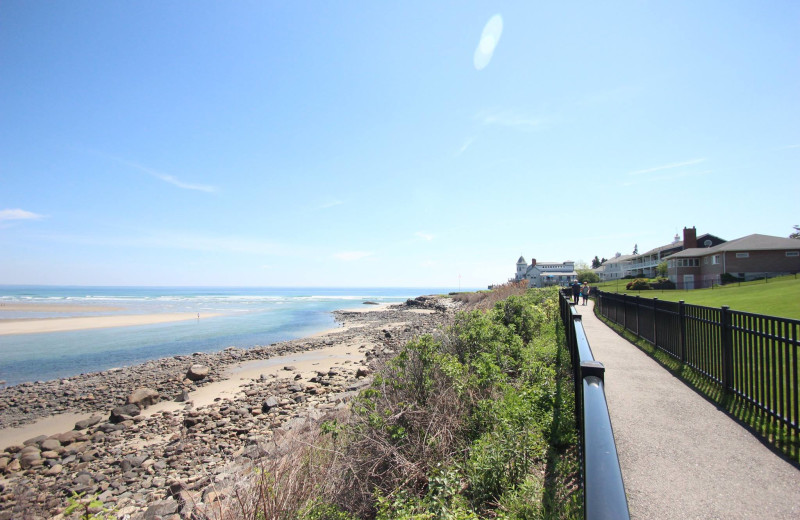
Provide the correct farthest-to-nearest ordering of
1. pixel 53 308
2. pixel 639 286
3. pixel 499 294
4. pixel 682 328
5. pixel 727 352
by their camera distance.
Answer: pixel 53 308 → pixel 639 286 → pixel 499 294 → pixel 682 328 → pixel 727 352

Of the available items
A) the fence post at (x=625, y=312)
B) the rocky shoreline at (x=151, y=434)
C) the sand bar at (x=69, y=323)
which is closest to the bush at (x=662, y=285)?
the fence post at (x=625, y=312)

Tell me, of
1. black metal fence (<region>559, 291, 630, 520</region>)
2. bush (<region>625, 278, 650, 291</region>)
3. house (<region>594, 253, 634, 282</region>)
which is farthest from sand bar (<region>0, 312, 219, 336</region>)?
house (<region>594, 253, 634, 282</region>)

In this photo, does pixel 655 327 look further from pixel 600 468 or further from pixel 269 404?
pixel 269 404

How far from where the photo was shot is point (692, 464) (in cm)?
392

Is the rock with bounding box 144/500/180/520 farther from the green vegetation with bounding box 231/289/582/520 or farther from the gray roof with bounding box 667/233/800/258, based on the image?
the gray roof with bounding box 667/233/800/258

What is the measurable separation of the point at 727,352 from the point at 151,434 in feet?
39.5

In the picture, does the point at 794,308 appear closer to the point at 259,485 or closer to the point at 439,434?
the point at 439,434

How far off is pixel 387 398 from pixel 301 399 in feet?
24.2

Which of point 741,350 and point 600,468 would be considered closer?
point 600,468

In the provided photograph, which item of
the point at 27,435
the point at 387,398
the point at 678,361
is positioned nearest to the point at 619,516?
the point at 387,398

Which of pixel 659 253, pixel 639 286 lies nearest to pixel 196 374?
pixel 639 286

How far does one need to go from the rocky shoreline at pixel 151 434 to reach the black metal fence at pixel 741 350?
20.4 ft

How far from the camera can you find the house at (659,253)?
176ft

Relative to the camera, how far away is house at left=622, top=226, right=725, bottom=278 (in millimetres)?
53719
